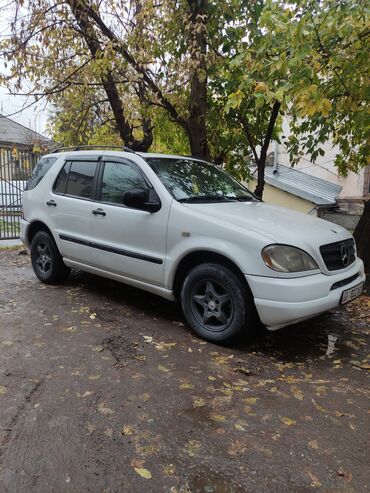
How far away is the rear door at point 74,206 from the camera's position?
16.4ft

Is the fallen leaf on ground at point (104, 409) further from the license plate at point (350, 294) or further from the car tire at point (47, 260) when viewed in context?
the car tire at point (47, 260)

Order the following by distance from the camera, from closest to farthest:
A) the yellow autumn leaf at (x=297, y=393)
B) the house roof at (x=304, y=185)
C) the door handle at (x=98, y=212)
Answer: the yellow autumn leaf at (x=297, y=393) → the door handle at (x=98, y=212) → the house roof at (x=304, y=185)

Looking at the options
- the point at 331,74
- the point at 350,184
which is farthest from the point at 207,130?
the point at 350,184

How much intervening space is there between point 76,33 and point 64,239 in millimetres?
3847

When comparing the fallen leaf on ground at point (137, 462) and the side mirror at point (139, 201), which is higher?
the side mirror at point (139, 201)

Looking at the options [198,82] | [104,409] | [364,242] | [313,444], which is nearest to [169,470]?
[104,409]

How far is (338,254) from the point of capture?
12.7 feet

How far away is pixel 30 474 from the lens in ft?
7.02

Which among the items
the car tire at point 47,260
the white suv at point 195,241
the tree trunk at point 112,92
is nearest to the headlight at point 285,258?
the white suv at point 195,241

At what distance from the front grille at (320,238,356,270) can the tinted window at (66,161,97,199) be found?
A: 2.82 meters

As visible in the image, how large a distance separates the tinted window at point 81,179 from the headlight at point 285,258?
2506 mm

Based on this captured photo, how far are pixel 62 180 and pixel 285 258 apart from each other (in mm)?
3308

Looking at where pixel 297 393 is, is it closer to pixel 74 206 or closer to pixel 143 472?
pixel 143 472

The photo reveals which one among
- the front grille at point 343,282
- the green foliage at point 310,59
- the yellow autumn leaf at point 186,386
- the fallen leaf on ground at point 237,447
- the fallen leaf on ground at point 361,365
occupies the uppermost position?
the green foliage at point 310,59
